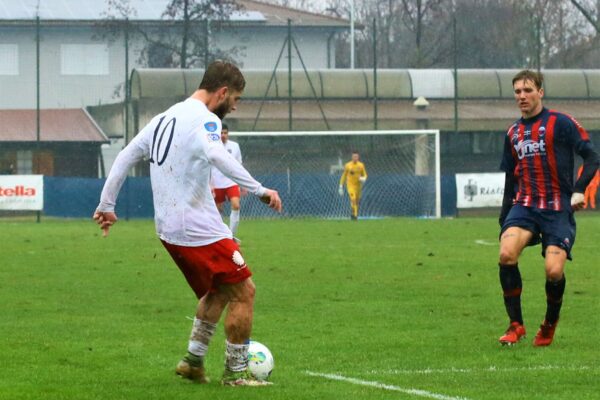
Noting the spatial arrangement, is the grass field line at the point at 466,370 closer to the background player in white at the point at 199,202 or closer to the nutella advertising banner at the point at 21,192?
the background player in white at the point at 199,202

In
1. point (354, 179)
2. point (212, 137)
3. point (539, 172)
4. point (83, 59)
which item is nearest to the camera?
point (212, 137)

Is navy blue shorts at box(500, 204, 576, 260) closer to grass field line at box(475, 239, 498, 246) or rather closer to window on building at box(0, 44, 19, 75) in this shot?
grass field line at box(475, 239, 498, 246)

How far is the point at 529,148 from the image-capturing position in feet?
29.4

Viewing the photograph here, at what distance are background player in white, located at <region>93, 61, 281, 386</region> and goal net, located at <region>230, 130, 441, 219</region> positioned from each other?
2530 cm

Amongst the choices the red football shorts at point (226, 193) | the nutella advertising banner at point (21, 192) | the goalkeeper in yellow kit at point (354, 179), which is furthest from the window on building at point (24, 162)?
the red football shorts at point (226, 193)

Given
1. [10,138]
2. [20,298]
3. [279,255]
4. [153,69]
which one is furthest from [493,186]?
[20,298]

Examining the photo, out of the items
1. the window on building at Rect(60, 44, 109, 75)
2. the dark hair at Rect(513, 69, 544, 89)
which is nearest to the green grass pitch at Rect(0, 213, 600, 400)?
the dark hair at Rect(513, 69, 544, 89)

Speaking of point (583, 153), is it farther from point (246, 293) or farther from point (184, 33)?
point (184, 33)

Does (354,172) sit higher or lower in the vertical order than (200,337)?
higher

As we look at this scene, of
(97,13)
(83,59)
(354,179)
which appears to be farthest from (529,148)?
(97,13)

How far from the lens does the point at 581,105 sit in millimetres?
39031

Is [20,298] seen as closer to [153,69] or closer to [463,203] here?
[463,203]

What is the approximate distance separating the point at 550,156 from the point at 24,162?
27.0 metres

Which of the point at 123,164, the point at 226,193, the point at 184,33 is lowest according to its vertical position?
the point at 226,193
